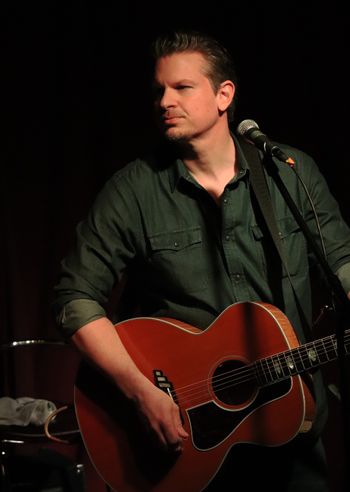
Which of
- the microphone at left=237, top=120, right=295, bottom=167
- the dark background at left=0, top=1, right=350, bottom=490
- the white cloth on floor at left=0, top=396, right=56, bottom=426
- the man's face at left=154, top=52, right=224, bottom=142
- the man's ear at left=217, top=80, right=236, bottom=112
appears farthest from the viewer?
the dark background at left=0, top=1, right=350, bottom=490

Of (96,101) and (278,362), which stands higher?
(96,101)

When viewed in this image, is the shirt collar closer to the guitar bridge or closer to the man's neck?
the man's neck

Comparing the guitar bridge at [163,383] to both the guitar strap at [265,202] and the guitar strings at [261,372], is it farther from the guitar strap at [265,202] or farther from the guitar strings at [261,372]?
the guitar strap at [265,202]

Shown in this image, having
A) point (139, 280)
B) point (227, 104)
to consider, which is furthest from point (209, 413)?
point (227, 104)

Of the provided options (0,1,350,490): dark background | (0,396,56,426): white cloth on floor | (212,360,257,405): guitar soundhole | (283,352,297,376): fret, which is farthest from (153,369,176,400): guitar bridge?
(0,1,350,490): dark background

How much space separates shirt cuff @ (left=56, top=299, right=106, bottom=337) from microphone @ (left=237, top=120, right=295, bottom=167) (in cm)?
75

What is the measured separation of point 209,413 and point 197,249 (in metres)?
0.53

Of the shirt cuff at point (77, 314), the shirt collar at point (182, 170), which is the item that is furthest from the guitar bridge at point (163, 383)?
the shirt collar at point (182, 170)

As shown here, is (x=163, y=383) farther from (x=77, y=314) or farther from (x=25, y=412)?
(x=25, y=412)

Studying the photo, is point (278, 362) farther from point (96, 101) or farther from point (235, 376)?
point (96, 101)

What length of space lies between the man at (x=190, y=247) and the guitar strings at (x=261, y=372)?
3.5 inches

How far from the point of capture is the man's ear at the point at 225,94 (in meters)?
2.48

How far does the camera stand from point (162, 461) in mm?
2223

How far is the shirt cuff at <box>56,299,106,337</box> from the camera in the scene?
225cm
